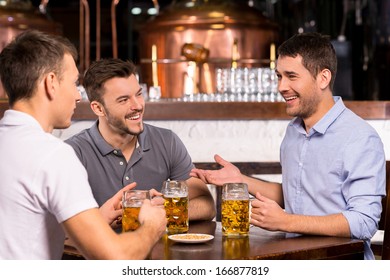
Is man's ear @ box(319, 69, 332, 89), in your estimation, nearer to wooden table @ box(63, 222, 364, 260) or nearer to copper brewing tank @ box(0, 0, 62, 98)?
wooden table @ box(63, 222, 364, 260)

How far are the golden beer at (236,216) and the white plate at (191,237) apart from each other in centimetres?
7

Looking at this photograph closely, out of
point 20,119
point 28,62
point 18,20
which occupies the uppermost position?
point 18,20

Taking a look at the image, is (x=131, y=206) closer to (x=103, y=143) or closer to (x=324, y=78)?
(x=103, y=143)

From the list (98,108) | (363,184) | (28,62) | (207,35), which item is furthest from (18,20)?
(28,62)

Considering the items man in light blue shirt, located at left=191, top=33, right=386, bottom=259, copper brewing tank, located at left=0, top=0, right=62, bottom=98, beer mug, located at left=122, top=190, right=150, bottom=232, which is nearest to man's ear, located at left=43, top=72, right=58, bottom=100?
beer mug, located at left=122, top=190, right=150, bottom=232

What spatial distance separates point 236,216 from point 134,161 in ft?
2.00

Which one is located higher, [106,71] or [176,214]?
[106,71]

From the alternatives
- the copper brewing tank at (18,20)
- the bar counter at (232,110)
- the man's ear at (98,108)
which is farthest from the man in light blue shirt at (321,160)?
the copper brewing tank at (18,20)

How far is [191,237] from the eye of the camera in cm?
216

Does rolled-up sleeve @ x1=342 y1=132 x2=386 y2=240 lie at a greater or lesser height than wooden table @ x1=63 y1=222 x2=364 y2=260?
greater

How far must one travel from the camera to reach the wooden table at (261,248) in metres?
1.98

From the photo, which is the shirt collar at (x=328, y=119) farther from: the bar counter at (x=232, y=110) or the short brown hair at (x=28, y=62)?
the bar counter at (x=232, y=110)

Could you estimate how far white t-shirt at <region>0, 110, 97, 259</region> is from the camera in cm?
172

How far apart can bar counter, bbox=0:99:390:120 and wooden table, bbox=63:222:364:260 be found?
1.43m
